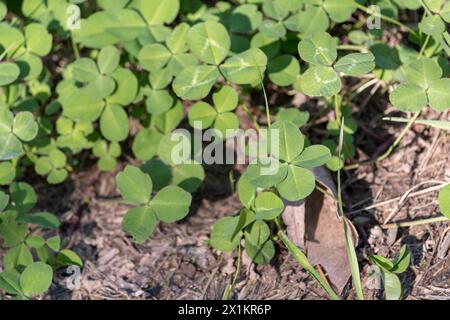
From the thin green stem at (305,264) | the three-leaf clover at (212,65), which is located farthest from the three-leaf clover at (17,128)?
the thin green stem at (305,264)

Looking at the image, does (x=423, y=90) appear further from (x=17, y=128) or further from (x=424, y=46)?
(x=17, y=128)

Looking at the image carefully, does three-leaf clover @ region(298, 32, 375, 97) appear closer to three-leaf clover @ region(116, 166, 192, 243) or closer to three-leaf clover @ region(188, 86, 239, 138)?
three-leaf clover @ region(188, 86, 239, 138)

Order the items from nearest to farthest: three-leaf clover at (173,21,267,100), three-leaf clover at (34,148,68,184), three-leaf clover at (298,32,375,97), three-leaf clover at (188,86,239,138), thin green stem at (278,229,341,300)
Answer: thin green stem at (278,229,341,300), three-leaf clover at (298,32,375,97), three-leaf clover at (173,21,267,100), three-leaf clover at (188,86,239,138), three-leaf clover at (34,148,68,184)

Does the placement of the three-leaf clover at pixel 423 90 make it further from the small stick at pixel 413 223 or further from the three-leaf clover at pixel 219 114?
the three-leaf clover at pixel 219 114

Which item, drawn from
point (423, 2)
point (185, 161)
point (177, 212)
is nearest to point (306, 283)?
point (177, 212)

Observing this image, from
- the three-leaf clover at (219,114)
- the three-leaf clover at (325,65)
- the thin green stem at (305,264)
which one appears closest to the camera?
the thin green stem at (305,264)

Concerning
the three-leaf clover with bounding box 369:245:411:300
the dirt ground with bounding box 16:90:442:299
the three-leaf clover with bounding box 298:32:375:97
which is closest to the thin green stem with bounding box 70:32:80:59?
the dirt ground with bounding box 16:90:442:299

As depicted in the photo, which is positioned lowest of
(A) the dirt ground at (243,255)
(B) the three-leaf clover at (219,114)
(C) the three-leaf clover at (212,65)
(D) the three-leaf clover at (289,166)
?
(A) the dirt ground at (243,255)
